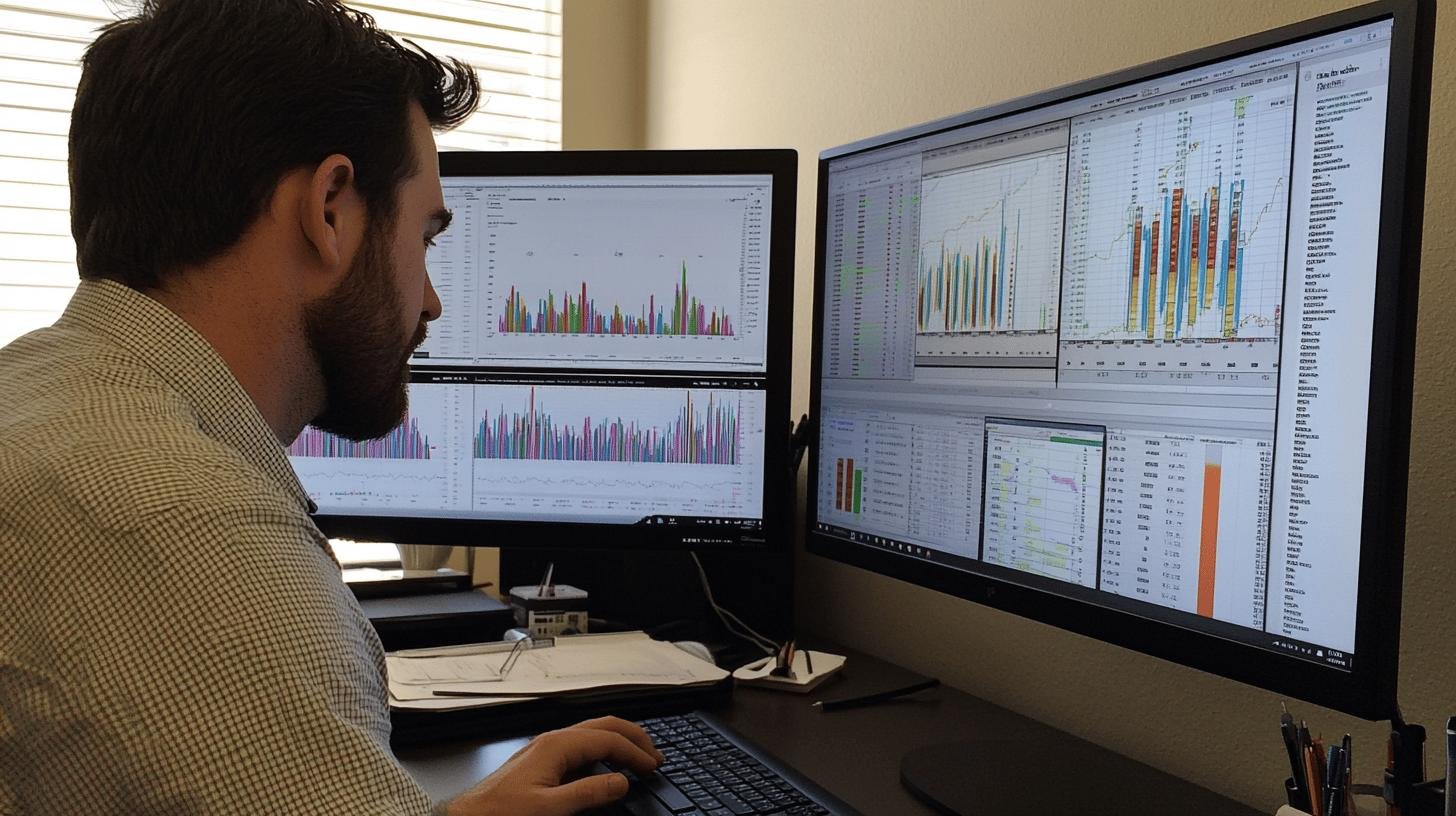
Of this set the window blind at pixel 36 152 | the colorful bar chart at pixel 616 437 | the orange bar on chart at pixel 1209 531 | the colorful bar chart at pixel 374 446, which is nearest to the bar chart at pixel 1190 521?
the orange bar on chart at pixel 1209 531

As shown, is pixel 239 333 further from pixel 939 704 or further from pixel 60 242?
pixel 60 242

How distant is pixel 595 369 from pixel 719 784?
1.83 feet

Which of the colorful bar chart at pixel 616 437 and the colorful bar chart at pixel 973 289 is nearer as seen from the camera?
the colorful bar chart at pixel 973 289

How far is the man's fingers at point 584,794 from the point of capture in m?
0.80

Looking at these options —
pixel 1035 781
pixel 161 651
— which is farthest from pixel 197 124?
pixel 1035 781

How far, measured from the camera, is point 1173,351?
815mm

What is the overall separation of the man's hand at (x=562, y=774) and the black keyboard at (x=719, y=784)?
0.06ft

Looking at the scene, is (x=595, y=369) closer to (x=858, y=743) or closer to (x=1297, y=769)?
(x=858, y=743)

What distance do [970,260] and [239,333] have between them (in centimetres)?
58

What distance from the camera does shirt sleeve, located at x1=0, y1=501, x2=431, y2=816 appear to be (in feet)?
1.65

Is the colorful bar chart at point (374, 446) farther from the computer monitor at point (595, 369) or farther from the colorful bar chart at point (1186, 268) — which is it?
the colorful bar chart at point (1186, 268)

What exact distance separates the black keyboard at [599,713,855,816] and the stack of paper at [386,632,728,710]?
168 millimetres

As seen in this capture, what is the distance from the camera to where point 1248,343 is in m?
0.76

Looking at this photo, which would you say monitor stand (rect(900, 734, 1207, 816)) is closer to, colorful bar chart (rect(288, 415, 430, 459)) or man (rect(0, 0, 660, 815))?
man (rect(0, 0, 660, 815))
